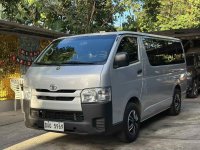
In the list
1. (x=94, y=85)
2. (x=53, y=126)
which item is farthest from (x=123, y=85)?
(x=53, y=126)

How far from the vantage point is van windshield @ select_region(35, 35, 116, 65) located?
6.87 m

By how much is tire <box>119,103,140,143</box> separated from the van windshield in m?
1.10

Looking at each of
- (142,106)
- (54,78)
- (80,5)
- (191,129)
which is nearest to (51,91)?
(54,78)

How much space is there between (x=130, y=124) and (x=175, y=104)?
3170 mm

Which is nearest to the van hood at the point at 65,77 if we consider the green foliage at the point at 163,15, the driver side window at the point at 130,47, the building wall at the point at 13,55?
the driver side window at the point at 130,47

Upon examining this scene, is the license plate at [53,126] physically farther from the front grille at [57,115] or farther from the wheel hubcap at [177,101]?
the wheel hubcap at [177,101]

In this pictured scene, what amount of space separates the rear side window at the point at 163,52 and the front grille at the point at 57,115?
8.09 ft

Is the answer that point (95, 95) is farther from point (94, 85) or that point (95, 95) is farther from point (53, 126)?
point (53, 126)

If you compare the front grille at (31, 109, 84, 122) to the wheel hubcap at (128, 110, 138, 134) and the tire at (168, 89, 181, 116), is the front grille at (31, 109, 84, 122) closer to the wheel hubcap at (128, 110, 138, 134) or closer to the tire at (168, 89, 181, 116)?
the wheel hubcap at (128, 110, 138, 134)

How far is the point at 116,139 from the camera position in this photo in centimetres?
732

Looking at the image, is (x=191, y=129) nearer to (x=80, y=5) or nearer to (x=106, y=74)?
(x=106, y=74)

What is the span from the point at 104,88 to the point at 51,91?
3.28 feet

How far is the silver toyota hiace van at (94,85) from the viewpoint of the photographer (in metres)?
6.29

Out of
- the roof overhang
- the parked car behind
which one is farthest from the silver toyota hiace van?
the parked car behind
